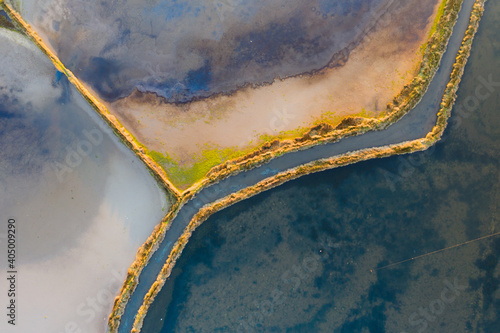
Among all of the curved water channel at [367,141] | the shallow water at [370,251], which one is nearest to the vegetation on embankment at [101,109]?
the curved water channel at [367,141]

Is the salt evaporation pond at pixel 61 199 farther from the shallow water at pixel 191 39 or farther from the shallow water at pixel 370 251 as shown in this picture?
the shallow water at pixel 370 251

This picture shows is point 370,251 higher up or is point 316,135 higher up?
point 316,135

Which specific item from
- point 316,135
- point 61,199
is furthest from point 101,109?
point 316,135

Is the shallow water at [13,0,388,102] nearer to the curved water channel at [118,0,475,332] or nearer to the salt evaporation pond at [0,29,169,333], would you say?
the salt evaporation pond at [0,29,169,333]

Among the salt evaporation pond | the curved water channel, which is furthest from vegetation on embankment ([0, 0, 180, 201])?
the curved water channel

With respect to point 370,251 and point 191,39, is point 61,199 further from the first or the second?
point 370,251

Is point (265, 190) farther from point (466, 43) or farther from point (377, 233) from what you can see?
point (466, 43)
